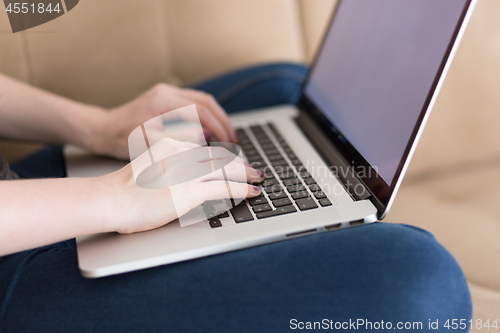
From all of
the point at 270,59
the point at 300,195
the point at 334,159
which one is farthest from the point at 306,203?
the point at 270,59

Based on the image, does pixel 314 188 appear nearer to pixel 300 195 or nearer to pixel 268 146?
pixel 300 195

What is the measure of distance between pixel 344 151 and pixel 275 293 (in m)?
0.28

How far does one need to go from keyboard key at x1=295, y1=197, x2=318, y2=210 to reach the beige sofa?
0.85ft

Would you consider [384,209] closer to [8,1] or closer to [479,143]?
[479,143]

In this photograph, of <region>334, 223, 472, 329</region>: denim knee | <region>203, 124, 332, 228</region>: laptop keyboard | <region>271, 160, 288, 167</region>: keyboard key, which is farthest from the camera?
<region>271, 160, 288, 167</region>: keyboard key

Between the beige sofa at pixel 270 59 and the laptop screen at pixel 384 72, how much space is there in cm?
22

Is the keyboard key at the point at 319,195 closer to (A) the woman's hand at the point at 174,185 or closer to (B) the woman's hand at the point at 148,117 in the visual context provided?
(A) the woman's hand at the point at 174,185

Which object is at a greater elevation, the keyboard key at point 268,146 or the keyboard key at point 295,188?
the keyboard key at point 295,188

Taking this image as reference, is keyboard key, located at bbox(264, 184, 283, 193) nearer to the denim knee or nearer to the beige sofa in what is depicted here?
the denim knee

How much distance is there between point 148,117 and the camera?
0.64m

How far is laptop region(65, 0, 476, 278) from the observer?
41 centimetres

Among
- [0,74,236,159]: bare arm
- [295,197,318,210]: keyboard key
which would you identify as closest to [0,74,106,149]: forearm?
[0,74,236,159]: bare arm

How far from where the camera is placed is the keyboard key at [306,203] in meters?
0.46

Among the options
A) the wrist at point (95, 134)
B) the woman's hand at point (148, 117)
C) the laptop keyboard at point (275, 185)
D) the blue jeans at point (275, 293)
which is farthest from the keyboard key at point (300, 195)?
the wrist at point (95, 134)
